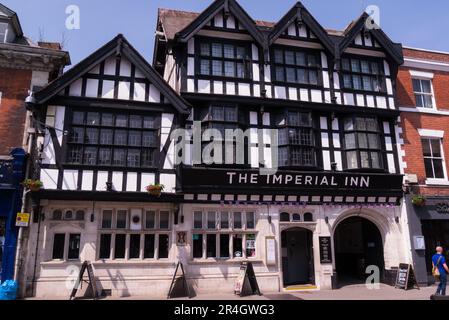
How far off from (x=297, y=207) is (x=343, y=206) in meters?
2.02

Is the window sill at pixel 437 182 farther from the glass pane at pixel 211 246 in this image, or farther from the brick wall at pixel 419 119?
the glass pane at pixel 211 246

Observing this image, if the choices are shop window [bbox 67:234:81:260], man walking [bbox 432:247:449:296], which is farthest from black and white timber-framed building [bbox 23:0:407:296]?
man walking [bbox 432:247:449:296]

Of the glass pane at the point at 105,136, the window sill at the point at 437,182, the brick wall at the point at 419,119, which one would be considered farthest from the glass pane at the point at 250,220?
the window sill at the point at 437,182

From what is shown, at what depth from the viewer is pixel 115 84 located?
13.0 meters

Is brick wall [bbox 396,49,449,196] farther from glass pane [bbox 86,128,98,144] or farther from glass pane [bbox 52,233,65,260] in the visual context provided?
glass pane [bbox 52,233,65,260]

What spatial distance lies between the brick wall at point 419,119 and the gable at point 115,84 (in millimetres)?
10783

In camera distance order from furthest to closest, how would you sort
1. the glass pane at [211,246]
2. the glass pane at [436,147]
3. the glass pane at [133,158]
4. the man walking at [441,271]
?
the glass pane at [436,147], the glass pane at [211,246], the glass pane at [133,158], the man walking at [441,271]

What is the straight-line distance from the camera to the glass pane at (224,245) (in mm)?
12938

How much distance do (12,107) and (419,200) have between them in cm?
1614

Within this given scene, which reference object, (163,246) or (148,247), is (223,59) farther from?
(148,247)

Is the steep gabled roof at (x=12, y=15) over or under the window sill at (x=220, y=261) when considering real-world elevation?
over

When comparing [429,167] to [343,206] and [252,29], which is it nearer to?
[343,206]

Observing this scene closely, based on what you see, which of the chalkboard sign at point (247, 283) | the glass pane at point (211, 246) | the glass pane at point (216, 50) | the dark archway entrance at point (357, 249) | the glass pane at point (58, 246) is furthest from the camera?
the dark archway entrance at point (357, 249)

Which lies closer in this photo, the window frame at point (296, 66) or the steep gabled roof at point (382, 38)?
the window frame at point (296, 66)
